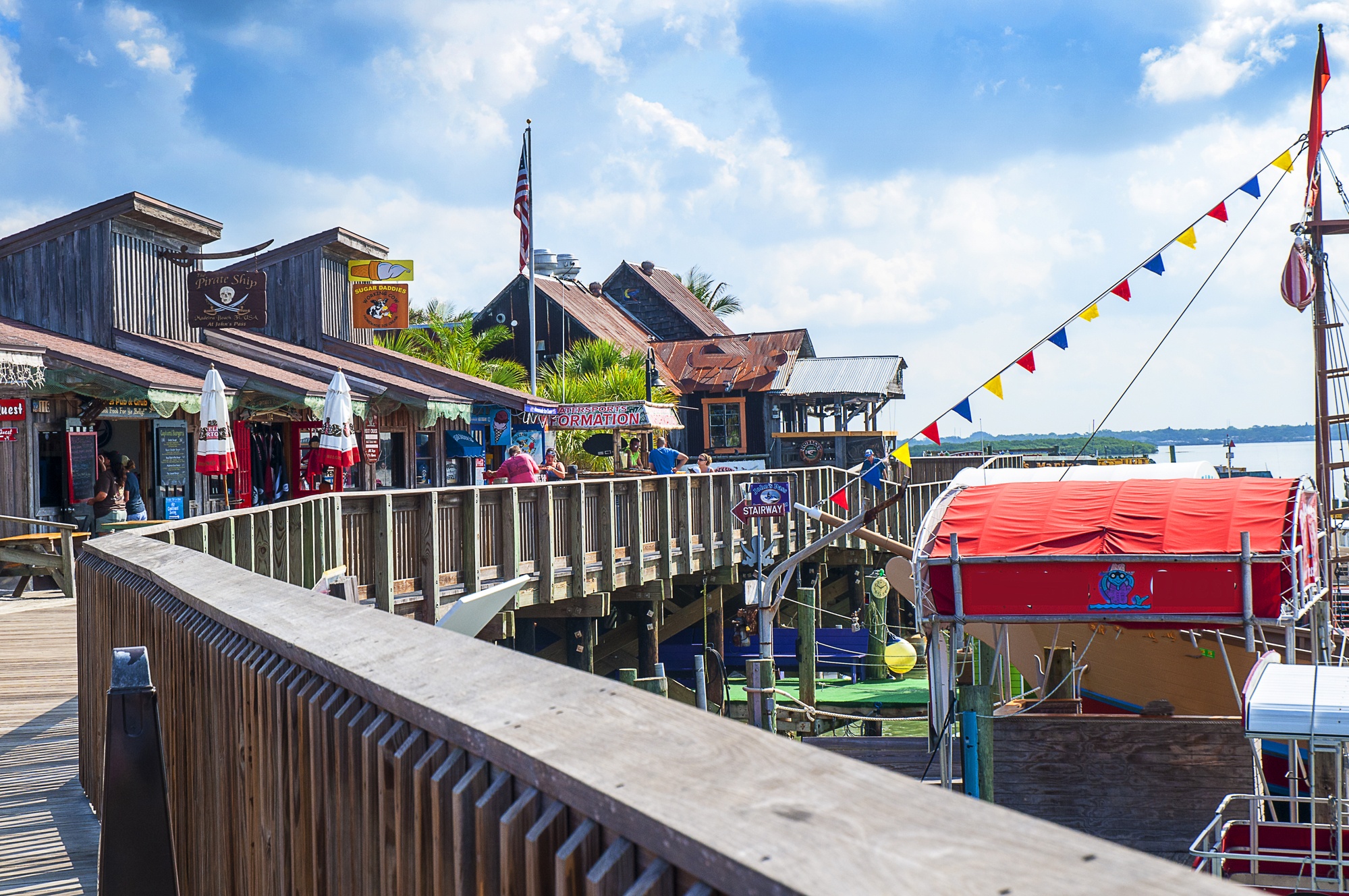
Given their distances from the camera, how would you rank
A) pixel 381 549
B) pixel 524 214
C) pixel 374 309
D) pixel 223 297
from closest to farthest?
pixel 381 549
pixel 223 297
pixel 374 309
pixel 524 214

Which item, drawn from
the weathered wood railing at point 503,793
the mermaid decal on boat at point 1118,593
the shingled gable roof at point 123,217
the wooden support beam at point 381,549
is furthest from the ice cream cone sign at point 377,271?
the weathered wood railing at point 503,793

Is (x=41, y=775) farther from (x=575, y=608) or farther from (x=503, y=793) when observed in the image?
(x=575, y=608)

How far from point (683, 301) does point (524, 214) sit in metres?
23.7

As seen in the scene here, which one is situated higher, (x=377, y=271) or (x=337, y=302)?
(x=377, y=271)

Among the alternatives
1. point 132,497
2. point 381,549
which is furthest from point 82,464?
point 381,549

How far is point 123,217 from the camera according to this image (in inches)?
854

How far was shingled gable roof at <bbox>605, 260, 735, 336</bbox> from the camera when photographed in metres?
55.6

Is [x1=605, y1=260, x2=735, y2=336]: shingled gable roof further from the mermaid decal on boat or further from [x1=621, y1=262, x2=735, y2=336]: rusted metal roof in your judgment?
the mermaid decal on boat

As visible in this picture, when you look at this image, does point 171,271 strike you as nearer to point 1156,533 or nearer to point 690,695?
point 690,695

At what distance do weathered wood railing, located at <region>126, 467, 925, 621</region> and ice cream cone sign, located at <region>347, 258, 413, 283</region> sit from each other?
11067 millimetres

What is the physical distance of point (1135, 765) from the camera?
1089 cm

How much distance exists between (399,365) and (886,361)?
85.5ft


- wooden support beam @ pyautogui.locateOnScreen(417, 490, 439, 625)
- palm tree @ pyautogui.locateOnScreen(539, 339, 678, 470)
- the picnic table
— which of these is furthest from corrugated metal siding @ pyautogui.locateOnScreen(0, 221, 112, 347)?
palm tree @ pyautogui.locateOnScreen(539, 339, 678, 470)

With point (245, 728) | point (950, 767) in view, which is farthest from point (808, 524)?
point (245, 728)
